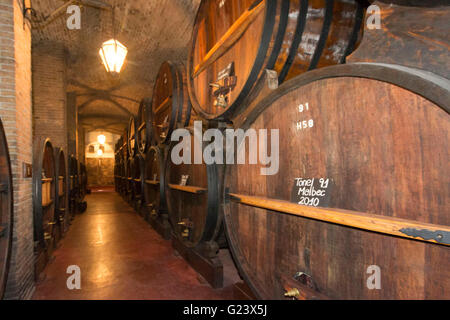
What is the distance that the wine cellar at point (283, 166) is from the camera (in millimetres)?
854

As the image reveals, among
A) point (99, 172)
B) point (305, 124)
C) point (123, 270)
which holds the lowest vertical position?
point (123, 270)

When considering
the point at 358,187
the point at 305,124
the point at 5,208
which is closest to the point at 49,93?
the point at 5,208

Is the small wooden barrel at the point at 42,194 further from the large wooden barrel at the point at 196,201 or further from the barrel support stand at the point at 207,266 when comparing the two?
the barrel support stand at the point at 207,266

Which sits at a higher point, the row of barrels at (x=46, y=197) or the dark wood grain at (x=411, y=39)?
the dark wood grain at (x=411, y=39)

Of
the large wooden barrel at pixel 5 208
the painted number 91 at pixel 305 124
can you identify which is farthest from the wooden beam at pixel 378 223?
the large wooden barrel at pixel 5 208

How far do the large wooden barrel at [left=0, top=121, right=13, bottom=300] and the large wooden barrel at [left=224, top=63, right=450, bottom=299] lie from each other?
1615mm

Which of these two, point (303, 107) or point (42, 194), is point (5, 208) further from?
point (303, 107)

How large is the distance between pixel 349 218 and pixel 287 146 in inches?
20.7

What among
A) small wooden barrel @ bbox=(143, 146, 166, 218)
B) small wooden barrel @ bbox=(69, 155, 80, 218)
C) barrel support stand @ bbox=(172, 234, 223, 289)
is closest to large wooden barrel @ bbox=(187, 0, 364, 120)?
barrel support stand @ bbox=(172, 234, 223, 289)

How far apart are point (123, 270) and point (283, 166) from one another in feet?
8.41

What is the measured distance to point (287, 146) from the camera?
4.61 ft

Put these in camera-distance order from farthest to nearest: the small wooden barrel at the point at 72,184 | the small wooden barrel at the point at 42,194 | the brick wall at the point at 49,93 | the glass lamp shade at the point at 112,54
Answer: the brick wall at the point at 49,93
the small wooden barrel at the point at 72,184
the glass lamp shade at the point at 112,54
the small wooden barrel at the point at 42,194

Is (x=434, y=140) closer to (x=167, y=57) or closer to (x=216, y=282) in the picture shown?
(x=216, y=282)

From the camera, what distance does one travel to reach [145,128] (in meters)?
5.70
